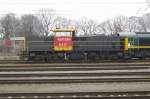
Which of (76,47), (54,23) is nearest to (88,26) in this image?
(54,23)

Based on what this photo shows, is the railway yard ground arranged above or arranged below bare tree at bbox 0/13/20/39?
below

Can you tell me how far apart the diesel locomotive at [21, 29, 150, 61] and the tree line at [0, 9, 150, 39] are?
52900 millimetres

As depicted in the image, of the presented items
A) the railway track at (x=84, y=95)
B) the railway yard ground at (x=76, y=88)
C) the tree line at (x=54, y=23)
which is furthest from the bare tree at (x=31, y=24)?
the railway track at (x=84, y=95)

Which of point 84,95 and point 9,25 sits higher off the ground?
point 9,25

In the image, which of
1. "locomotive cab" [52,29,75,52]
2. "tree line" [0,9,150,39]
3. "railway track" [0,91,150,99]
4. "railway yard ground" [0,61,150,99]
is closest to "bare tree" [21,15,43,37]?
"tree line" [0,9,150,39]

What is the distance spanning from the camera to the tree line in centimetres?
9181

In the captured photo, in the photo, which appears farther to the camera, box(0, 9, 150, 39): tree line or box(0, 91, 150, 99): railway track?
box(0, 9, 150, 39): tree line

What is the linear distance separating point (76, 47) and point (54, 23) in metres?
69.9

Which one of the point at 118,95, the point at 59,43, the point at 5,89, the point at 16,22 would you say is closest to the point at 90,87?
the point at 118,95

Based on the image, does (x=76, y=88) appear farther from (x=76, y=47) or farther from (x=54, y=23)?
(x=54, y=23)

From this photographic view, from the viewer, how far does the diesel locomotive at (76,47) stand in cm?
3359

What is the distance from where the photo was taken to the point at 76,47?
34188 millimetres

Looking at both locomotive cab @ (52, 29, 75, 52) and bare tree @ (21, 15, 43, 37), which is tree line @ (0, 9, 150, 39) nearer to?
bare tree @ (21, 15, 43, 37)

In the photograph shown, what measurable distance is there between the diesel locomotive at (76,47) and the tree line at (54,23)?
5290cm
